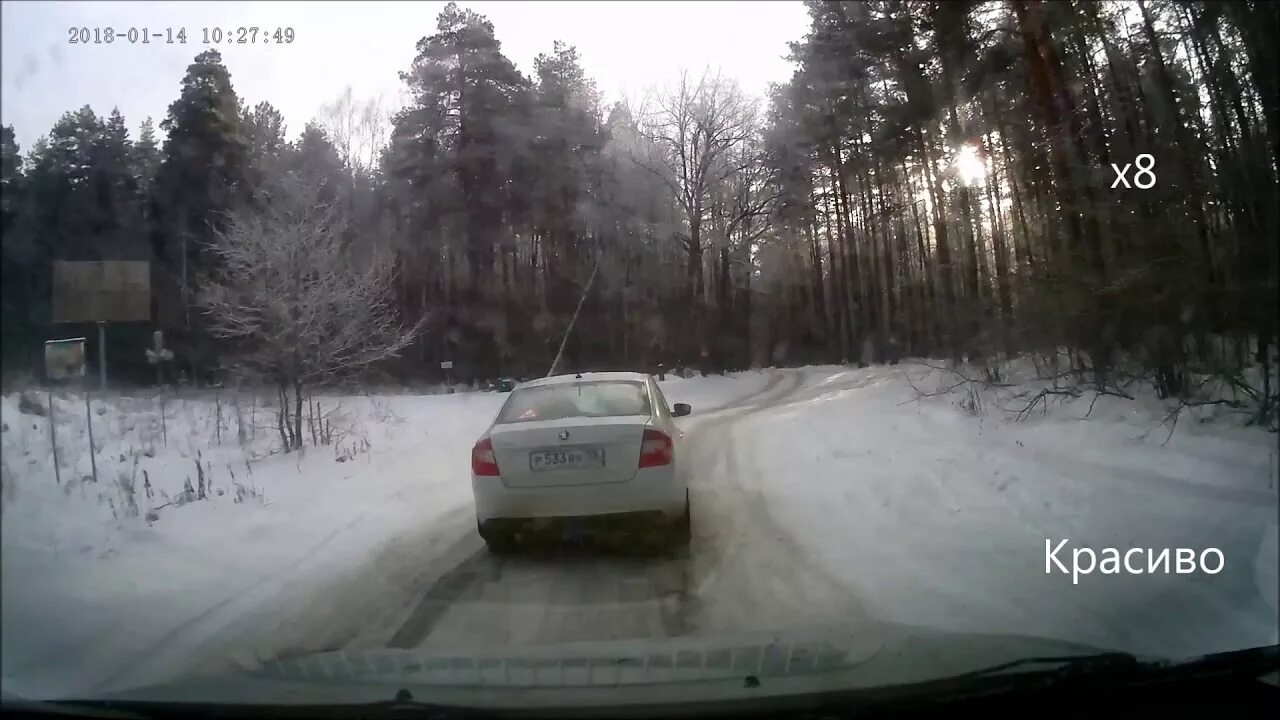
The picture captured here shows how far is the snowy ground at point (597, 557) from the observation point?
4297 millimetres

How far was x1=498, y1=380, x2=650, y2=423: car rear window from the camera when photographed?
6.59 metres

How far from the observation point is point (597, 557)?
623cm

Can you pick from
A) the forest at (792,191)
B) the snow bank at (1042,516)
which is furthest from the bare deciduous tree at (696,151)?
the snow bank at (1042,516)

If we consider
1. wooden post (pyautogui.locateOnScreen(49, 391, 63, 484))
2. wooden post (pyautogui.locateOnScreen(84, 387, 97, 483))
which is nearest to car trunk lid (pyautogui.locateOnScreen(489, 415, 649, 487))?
wooden post (pyautogui.locateOnScreen(49, 391, 63, 484))

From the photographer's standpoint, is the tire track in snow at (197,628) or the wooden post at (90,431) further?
the wooden post at (90,431)

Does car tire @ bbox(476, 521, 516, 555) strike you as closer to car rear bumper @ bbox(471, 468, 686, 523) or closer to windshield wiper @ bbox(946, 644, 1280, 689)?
car rear bumper @ bbox(471, 468, 686, 523)

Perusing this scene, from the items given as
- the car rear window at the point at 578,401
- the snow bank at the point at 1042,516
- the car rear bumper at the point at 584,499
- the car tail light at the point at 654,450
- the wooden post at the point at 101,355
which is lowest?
the snow bank at the point at 1042,516

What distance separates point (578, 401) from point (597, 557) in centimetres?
135

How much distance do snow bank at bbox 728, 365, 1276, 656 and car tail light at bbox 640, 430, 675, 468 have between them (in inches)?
56.6

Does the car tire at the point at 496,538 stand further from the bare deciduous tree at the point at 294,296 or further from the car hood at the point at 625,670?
the bare deciduous tree at the point at 294,296

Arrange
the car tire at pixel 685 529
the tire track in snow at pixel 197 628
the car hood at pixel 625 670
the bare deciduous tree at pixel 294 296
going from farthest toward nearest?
the bare deciduous tree at pixel 294 296 < the car tire at pixel 685 529 < the tire track in snow at pixel 197 628 < the car hood at pixel 625 670

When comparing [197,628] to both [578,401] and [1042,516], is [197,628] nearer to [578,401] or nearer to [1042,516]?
[578,401]

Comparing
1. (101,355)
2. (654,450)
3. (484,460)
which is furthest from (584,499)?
(101,355)

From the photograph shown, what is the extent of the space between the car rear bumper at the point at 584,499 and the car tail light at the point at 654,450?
6cm
